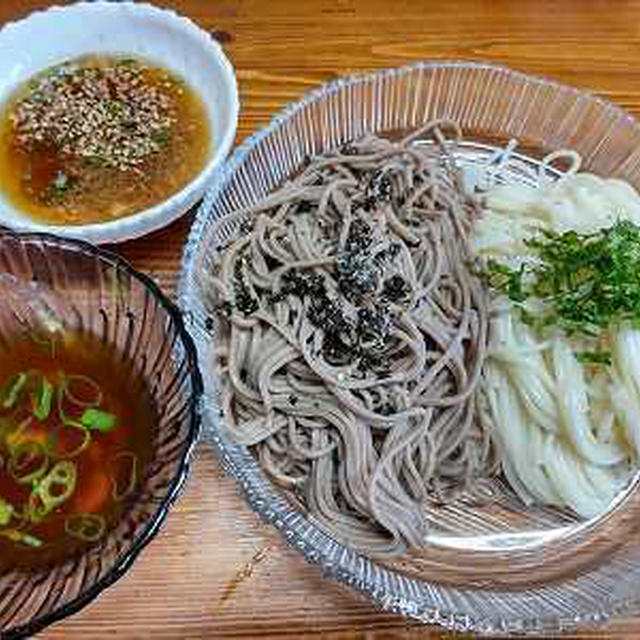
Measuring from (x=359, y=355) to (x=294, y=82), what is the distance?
0.76 metres

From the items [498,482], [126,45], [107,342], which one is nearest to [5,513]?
[107,342]

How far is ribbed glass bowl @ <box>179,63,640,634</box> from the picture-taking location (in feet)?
4.83

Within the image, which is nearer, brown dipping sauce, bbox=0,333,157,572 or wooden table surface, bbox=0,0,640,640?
brown dipping sauce, bbox=0,333,157,572

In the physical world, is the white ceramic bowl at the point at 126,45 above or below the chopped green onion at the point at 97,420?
above

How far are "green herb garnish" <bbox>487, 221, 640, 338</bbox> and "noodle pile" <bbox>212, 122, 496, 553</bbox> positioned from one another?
9 cm

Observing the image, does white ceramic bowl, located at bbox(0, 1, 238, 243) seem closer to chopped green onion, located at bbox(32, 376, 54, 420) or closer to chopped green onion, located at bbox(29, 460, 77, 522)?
chopped green onion, located at bbox(32, 376, 54, 420)

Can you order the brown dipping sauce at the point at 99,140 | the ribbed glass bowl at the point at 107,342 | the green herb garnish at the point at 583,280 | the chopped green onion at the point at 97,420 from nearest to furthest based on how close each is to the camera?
the ribbed glass bowl at the point at 107,342, the chopped green onion at the point at 97,420, the green herb garnish at the point at 583,280, the brown dipping sauce at the point at 99,140

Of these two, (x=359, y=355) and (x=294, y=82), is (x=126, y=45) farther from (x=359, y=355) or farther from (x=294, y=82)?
(x=359, y=355)

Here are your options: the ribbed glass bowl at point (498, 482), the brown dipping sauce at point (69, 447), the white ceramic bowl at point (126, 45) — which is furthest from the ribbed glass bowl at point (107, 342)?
the white ceramic bowl at point (126, 45)

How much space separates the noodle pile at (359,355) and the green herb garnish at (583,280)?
0.31ft

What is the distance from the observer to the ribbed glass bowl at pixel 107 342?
131cm

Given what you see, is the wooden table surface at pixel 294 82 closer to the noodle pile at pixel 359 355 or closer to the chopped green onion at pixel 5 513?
the noodle pile at pixel 359 355

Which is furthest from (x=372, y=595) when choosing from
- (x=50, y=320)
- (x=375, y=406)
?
(x=50, y=320)

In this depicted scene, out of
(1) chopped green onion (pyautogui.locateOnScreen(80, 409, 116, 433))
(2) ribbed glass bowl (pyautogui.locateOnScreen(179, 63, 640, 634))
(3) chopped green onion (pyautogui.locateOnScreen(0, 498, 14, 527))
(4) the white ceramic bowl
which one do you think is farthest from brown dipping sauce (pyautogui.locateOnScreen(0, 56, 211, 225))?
(3) chopped green onion (pyautogui.locateOnScreen(0, 498, 14, 527))
